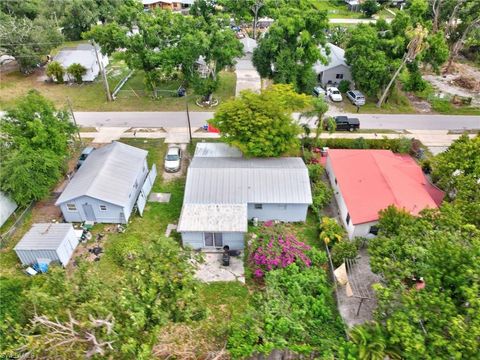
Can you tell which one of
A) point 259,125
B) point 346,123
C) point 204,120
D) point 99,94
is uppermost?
point 259,125

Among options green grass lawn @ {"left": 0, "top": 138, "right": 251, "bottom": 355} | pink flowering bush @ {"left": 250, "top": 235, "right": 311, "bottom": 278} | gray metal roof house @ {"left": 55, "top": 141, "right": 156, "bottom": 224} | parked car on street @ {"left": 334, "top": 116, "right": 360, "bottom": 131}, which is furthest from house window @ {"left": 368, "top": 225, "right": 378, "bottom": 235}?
gray metal roof house @ {"left": 55, "top": 141, "right": 156, "bottom": 224}

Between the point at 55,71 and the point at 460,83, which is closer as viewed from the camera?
the point at 55,71

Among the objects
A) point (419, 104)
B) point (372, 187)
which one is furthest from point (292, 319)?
point (419, 104)

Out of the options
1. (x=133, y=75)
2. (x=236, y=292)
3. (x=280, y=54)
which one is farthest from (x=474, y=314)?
(x=133, y=75)

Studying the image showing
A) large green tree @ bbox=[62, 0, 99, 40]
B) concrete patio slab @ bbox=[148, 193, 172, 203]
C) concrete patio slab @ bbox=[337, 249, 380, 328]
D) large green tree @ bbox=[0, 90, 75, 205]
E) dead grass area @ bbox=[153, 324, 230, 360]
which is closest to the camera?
dead grass area @ bbox=[153, 324, 230, 360]

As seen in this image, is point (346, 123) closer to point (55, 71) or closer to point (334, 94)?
point (334, 94)

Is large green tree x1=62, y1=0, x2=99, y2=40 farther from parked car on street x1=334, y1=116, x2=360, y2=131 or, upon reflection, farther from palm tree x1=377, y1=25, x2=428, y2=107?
palm tree x1=377, y1=25, x2=428, y2=107

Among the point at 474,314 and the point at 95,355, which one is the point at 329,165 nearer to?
the point at 474,314
